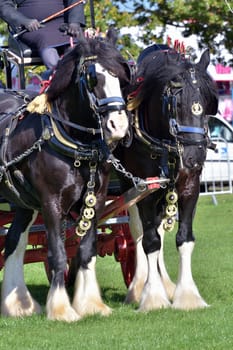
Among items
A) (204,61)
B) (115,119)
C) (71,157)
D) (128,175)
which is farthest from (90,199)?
(204,61)

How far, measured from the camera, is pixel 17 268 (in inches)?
334

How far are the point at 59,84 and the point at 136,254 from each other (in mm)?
2194

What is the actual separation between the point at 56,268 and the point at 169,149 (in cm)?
137

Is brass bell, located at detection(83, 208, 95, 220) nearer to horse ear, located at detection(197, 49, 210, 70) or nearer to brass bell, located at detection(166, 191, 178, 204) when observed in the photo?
brass bell, located at detection(166, 191, 178, 204)

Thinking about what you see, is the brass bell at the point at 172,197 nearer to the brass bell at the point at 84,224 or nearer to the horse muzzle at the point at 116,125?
the brass bell at the point at 84,224

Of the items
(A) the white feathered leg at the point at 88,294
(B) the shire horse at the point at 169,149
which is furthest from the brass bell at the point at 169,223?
(A) the white feathered leg at the point at 88,294

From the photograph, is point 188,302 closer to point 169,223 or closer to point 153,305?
point 153,305

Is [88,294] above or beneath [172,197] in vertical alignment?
beneath

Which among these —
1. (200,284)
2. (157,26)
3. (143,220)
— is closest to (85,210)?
(143,220)

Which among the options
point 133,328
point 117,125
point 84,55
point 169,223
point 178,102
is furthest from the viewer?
point 169,223

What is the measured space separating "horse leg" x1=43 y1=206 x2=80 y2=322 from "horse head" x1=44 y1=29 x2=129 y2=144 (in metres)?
0.72

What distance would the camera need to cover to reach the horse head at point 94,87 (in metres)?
7.31

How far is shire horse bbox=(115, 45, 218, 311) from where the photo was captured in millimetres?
7945

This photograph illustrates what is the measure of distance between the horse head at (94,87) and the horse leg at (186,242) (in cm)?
110
